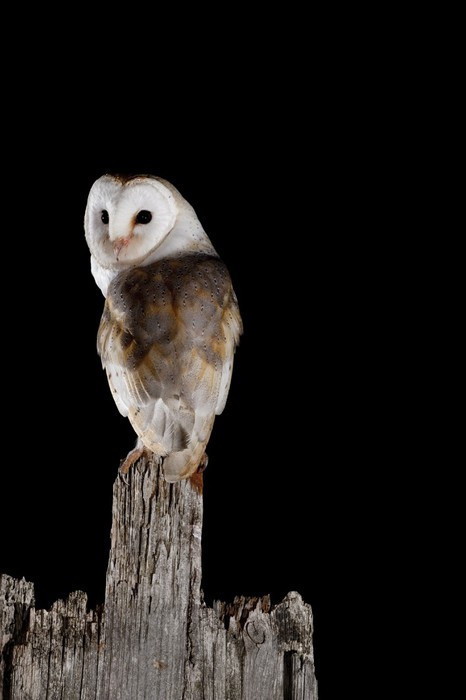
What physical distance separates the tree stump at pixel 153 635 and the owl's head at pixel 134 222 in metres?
0.76

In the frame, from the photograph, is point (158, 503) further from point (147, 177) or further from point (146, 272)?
point (147, 177)

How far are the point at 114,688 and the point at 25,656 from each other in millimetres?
274

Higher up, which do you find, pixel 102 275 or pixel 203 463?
pixel 102 275

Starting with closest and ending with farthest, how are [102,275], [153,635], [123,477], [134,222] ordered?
[153,635]
[123,477]
[134,222]
[102,275]

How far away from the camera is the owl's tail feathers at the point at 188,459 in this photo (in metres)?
3.08

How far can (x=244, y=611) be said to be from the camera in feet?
9.98

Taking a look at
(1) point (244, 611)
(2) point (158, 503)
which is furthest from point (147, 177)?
(1) point (244, 611)

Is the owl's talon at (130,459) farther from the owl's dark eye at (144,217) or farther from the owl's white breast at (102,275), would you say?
the owl's dark eye at (144,217)

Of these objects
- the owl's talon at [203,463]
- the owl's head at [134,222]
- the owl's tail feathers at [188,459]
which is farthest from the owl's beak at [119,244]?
the owl's talon at [203,463]

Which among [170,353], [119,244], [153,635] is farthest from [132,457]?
[119,244]

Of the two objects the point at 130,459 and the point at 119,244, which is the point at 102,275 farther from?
the point at 130,459

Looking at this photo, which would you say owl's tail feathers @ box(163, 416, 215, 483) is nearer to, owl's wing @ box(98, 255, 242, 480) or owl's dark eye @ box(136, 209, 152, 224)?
owl's wing @ box(98, 255, 242, 480)

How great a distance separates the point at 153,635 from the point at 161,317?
95 centimetres

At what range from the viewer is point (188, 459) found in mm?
3088
